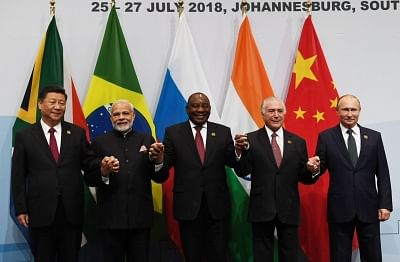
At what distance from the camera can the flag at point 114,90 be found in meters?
3.88

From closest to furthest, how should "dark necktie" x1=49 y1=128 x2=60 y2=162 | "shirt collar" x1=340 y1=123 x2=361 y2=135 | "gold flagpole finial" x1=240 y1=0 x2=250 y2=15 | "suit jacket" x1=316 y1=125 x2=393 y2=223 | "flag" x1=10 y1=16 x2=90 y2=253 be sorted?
"dark necktie" x1=49 y1=128 x2=60 y2=162 < "suit jacket" x1=316 y1=125 x2=393 y2=223 < "shirt collar" x1=340 y1=123 x2=361 y2=135 < "flag" x1=10 y1=16 x2=90 y2=253 < "gold flagpole finial" x1=240 y1=0 x2=250 y2=15

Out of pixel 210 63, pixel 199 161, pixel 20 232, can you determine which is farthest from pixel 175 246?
pixel 210 63

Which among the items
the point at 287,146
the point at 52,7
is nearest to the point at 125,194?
the point at 287,146

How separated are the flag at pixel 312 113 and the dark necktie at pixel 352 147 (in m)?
0.47

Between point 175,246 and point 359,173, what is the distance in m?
1.44

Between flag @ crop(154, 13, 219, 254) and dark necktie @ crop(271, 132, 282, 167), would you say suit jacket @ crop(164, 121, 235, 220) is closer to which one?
dark necktie @ crop(271, 132, 282, 167)

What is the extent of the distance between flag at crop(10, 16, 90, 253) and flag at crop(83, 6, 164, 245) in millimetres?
103

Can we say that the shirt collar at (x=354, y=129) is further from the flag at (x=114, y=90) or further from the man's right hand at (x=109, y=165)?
the man's right hand at (x=109, y=165)

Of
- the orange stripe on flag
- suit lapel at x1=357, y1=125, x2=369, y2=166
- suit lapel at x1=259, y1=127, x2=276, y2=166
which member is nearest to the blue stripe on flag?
the orange stripe on flag

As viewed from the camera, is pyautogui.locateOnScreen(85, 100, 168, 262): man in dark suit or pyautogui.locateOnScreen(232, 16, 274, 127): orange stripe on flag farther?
pyautogui.locateOnScreen(232, 16, 274, 127): orange stripe on flag

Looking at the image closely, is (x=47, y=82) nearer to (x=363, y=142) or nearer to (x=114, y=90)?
(x=114, y=90)

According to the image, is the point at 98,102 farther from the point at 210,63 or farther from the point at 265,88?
the point at 265,88

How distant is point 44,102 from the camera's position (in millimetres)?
3289

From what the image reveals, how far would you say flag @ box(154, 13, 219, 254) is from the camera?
12.9 feet
